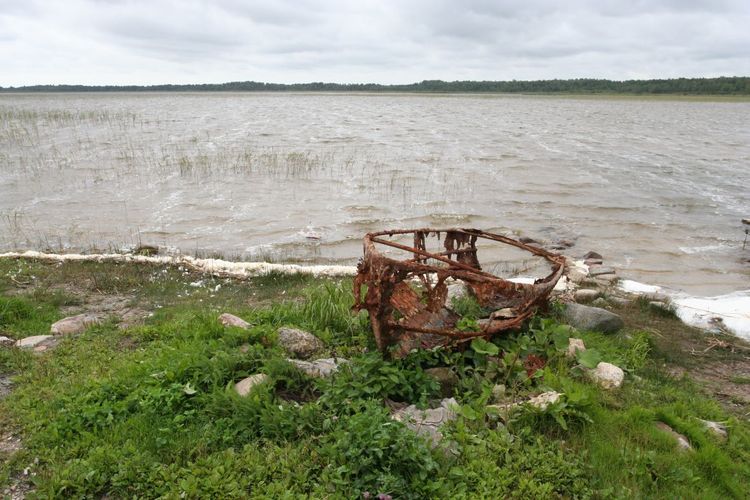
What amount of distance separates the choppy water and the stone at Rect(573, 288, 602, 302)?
2865mm

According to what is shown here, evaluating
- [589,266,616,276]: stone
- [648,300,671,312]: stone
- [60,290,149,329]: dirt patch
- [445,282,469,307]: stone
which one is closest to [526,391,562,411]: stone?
[445,282,469,307]: stone

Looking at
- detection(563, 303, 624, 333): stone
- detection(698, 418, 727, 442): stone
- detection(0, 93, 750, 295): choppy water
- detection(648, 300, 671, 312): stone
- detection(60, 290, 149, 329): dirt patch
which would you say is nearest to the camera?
detection(698, 418, 727, 442): stone

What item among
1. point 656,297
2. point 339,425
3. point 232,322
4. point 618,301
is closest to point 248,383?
→ point 339,425

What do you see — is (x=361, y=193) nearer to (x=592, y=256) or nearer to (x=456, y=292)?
(x=592, y=256)

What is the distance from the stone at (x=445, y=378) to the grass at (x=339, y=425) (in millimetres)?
77

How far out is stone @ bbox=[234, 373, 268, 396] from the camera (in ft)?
15.2

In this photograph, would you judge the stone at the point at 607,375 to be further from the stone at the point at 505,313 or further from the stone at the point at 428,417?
the stone at the point at 428,417

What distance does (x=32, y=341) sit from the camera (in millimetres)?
6285

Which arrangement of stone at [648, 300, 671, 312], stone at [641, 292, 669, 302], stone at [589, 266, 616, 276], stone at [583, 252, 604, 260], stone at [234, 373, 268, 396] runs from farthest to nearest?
stone at [583, 252, 604, 260]
stone at [589, 266, 616, 276]
stone at [641, 292, 669, 302]
stone at [648, 300, 671, 312]
stone at [234, 373, 268, 396]

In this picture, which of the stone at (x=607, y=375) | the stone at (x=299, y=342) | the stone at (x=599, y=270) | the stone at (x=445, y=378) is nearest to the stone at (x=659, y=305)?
the stone at (x=599, y=270)

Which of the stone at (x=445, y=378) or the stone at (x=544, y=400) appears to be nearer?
the stone at (x=544, y=400)

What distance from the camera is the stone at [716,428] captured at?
474 cm

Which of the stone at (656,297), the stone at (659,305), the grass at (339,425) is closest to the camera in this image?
the grass at (339,425)

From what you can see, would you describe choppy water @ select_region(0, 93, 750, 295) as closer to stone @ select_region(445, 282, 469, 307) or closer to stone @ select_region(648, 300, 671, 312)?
Result: stone @ select_region(648, 300, 671, 312)
